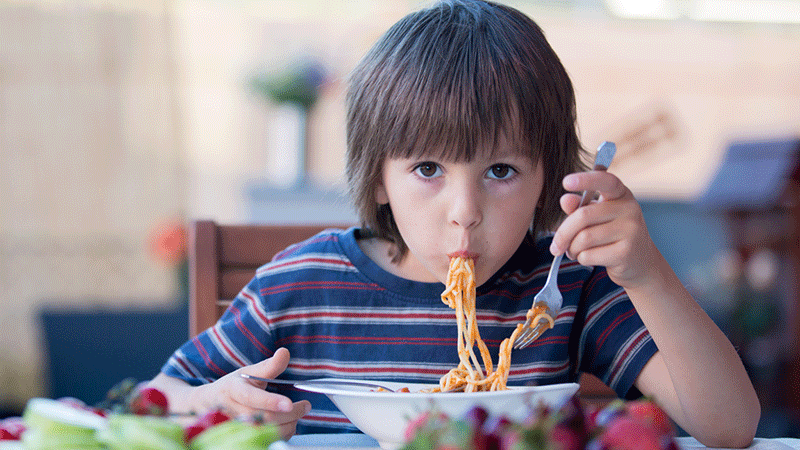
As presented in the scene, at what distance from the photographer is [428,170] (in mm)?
835

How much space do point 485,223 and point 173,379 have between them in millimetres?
476

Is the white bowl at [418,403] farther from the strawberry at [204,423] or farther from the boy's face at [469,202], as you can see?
the boy's face at [469,202]

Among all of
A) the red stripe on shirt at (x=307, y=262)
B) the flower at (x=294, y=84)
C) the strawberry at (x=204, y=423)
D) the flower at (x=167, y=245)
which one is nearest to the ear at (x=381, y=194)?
A: the red stripe on shirt at (x=307, y=262)

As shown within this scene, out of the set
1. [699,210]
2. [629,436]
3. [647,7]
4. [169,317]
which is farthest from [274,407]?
[647,7]

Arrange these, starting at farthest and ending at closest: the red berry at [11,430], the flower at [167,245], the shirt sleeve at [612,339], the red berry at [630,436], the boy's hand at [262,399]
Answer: the flower at [167,245]
the shirt sleeve at [612,339]
the boy's hand at [262,399]
the red berry at [11,430]
the red berry at [630,436]

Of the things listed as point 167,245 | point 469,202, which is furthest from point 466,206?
point 167,245

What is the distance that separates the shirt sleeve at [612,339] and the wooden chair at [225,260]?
17 centimetres

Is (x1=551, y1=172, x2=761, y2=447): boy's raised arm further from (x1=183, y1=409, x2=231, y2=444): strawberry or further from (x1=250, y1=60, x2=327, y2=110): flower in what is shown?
(x1=250, y1=60, x2=327, y2=110): flower

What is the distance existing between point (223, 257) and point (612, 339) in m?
0.65

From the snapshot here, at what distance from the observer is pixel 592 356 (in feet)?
3.27

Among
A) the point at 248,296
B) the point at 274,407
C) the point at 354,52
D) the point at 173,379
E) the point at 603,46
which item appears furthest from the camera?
the point at 603,46

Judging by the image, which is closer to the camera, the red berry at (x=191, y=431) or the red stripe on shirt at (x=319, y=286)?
the red berry at (x=191, y=431)

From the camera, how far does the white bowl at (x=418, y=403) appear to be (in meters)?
0.57

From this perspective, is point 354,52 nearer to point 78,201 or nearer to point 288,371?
point 78,201
